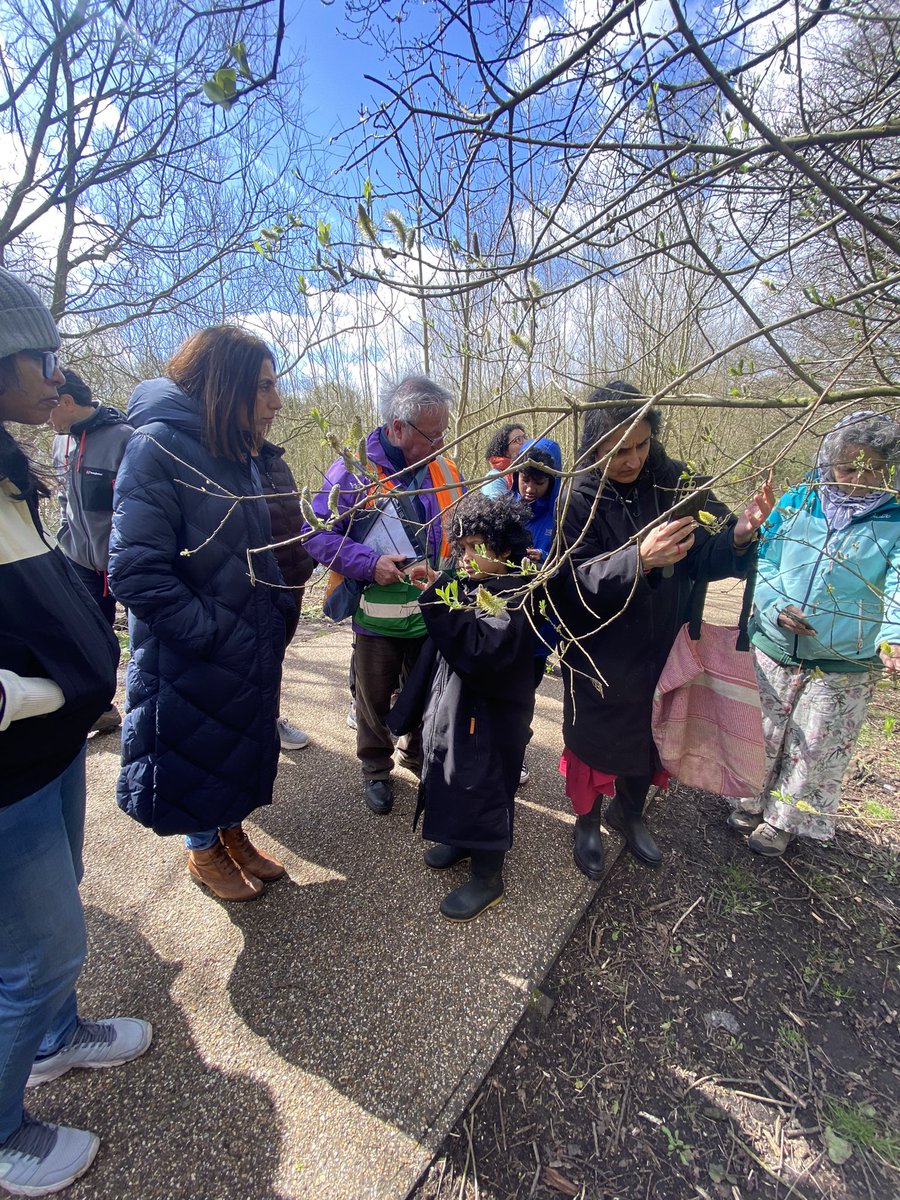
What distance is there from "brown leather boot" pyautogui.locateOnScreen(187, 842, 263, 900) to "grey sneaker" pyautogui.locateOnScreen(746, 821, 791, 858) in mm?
2363

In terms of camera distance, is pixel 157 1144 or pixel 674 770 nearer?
pixel 157 1144

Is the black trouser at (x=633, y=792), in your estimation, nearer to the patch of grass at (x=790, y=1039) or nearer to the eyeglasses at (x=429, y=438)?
the patch of grass at (x=790, y=1039)

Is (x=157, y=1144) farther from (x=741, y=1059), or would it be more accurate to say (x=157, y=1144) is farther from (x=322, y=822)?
(x=741, y=1059)

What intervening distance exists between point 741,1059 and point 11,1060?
7.13ft

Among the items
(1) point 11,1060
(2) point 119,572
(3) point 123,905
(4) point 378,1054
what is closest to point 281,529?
(2) point 119,572

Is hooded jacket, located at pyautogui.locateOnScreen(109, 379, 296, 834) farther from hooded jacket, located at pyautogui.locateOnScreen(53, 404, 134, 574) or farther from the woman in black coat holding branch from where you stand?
the woman in black coat holding branch

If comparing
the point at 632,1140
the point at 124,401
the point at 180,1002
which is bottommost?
the point at 632,1140

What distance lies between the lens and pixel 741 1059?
172 cm

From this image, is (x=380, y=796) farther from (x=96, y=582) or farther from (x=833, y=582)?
(x=833, y=582)

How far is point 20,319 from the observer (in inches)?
44.8

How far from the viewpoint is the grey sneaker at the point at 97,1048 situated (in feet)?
4.87

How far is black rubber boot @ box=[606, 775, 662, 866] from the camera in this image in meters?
2.42

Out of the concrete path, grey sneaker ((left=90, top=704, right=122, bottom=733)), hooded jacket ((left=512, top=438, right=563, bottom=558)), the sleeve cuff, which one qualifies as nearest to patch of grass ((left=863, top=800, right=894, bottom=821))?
the concrete path

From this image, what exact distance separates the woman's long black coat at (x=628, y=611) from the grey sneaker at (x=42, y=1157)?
6.42ft
